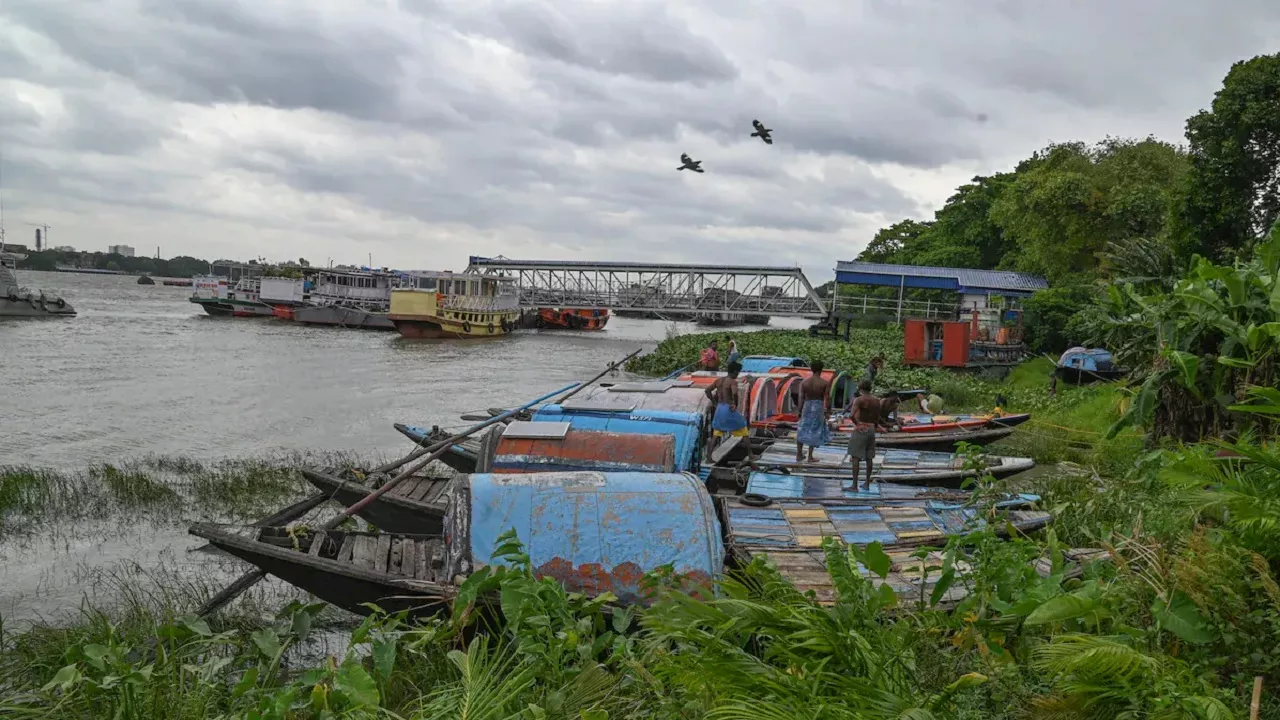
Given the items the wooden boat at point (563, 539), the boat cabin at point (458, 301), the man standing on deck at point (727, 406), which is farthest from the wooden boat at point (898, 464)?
the boat cabin at point (458, 301)

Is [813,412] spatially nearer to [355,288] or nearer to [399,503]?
[399,503]

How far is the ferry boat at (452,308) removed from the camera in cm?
4291

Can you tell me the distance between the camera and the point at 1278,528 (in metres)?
3.13

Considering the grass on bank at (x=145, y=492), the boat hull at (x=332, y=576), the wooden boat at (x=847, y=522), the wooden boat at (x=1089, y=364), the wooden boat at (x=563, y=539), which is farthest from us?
the wooden boat at (x=1089, y=364)

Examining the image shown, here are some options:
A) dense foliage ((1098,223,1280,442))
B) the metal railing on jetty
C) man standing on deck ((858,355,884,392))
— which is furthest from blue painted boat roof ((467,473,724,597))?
the metal railing on jetty

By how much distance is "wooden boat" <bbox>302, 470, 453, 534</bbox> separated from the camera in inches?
346

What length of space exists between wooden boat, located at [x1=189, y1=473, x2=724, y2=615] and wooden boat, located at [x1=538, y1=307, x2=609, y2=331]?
160ft

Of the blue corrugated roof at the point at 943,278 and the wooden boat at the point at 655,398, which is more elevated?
the blue corrugated roof at the point at 943,278

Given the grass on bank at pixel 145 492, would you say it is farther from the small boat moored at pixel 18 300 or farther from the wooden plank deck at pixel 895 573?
the small boat moored at pixel 18 300

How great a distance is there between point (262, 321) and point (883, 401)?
4888 cm

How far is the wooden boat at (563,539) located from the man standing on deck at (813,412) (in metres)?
4.12

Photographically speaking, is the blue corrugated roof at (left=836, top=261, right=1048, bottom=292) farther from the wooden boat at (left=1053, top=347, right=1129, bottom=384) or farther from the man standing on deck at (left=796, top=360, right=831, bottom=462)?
the man standing on deck at (left=796, top=360, right=831, bottom=462)

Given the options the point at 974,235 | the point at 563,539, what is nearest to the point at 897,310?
the point at 974,235

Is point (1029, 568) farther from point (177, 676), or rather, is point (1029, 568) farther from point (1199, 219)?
point (1199, 219)
